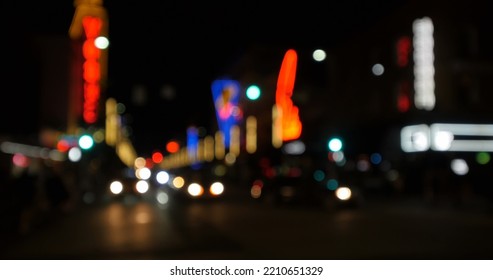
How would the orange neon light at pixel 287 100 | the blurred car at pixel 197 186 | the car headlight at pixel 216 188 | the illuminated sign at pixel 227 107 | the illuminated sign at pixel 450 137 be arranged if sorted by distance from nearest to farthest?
the blurred car at pixel 197 186
the car headlight at pixel 216 188
the illuminated sign at pixel 450 137
the orange neon light at pixel 287 100
the illuminated sign at pixel 227 107

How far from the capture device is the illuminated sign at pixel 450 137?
36531 millimetres

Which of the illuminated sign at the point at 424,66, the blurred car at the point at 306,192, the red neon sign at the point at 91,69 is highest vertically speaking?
the red neon sign at the point at 91,69

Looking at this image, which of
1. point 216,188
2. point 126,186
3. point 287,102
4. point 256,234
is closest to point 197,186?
point 216,188

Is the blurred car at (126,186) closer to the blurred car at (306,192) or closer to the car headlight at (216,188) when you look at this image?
the car headlight at (216,188)

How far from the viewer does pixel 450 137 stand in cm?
3694

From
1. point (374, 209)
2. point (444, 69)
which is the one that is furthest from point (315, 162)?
point (374, 209)

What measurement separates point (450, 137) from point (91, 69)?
27040 millimetres

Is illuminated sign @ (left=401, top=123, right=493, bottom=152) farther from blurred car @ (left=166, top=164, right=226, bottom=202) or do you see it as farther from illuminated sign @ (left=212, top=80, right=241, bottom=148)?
illuminated sign @ (left=212, top=80, right=241, bottom=148)

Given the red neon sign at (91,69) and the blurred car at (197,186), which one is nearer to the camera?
the blurred car at (197,186)

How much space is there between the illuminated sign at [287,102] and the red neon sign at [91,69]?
45.2 ft

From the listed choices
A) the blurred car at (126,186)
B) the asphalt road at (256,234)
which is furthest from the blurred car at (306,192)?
the blurred car at (126,186)

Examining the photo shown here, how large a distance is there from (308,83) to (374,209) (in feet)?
109

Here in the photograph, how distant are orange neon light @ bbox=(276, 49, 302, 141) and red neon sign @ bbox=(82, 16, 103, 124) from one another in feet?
45.2

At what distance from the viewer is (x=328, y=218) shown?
2006 cm
